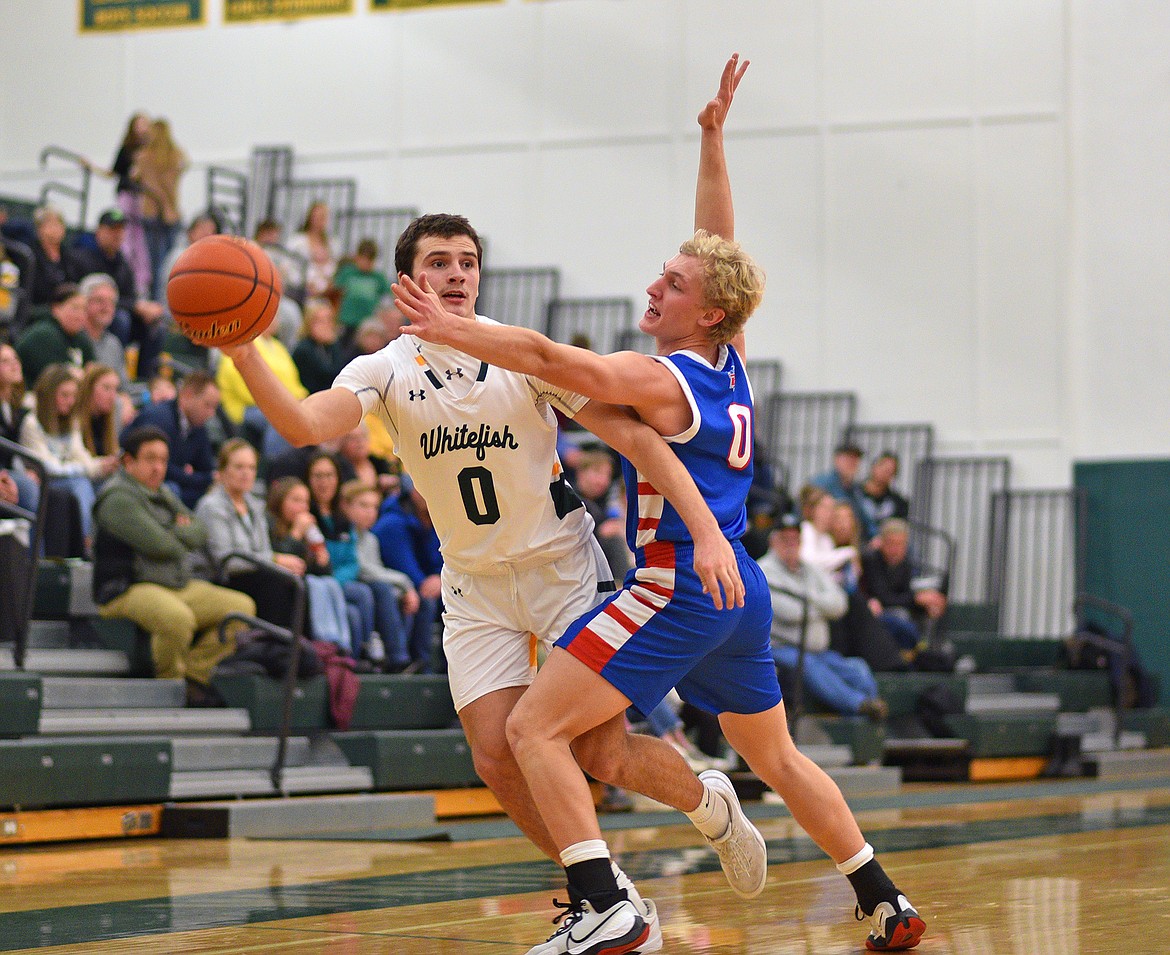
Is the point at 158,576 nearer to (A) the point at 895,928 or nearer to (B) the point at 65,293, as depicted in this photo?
(B) the point at 65,293

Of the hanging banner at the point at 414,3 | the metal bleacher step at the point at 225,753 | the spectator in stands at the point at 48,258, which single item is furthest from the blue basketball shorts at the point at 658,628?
the hanging banner at the point at 414,3

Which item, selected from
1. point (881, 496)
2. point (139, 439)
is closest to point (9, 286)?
point (139, 439)

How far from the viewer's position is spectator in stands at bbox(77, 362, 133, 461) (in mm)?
9289

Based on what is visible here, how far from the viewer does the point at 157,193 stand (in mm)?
14078

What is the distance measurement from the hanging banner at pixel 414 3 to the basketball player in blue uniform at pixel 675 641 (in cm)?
1421

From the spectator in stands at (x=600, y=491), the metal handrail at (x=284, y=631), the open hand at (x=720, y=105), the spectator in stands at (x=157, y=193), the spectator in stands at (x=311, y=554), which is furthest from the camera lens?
the spectator in stands at (x=157, y=193)

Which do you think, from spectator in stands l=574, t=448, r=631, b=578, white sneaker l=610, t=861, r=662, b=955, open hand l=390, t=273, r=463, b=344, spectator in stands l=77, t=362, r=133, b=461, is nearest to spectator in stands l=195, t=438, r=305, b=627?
spectator in stands l=77, t=362, r=133, b=461

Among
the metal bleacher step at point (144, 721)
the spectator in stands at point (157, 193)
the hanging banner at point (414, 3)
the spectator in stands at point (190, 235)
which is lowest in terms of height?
the metal bleacher step at point (144, 721)

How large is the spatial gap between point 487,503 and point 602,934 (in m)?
1.16

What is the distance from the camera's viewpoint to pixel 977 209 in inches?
644

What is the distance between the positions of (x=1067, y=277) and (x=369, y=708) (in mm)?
9489

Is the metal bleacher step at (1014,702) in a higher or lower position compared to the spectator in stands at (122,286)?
lower

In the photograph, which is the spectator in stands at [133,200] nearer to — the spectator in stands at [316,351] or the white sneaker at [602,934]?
the spectator in stands at [316,351]

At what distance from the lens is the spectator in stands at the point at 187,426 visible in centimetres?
973
